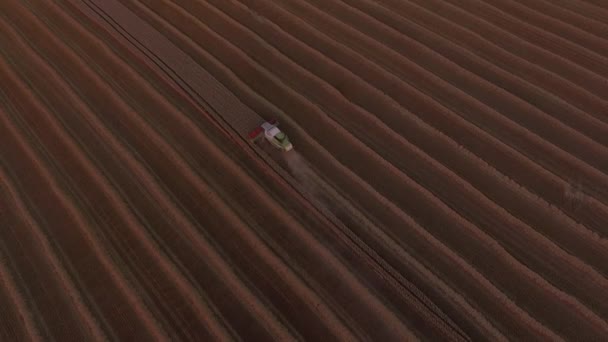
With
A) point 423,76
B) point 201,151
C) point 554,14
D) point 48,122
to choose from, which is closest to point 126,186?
point 201,151

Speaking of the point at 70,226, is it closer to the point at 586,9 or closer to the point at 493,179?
the point at 493,179

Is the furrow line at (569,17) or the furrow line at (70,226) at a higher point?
the furrow line at (569,17)

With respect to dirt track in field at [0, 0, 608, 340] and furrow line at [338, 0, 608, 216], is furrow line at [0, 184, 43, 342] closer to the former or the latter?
dirt track in field at [0, 0, 608, 340]

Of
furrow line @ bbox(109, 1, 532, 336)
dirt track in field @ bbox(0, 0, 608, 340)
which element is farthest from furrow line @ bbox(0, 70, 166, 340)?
furrow line @ bbox(109, 1, 532, 336)

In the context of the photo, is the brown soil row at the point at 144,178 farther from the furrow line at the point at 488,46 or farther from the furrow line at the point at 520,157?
the furrow line at the point at 488,46

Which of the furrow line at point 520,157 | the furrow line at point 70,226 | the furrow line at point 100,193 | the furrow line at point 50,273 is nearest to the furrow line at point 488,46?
the furrow line at point 520,157

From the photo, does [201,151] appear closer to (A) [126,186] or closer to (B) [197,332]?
(A) [126,186]

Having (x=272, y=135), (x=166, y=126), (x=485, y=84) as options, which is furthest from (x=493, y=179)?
(x=166, y=126)
